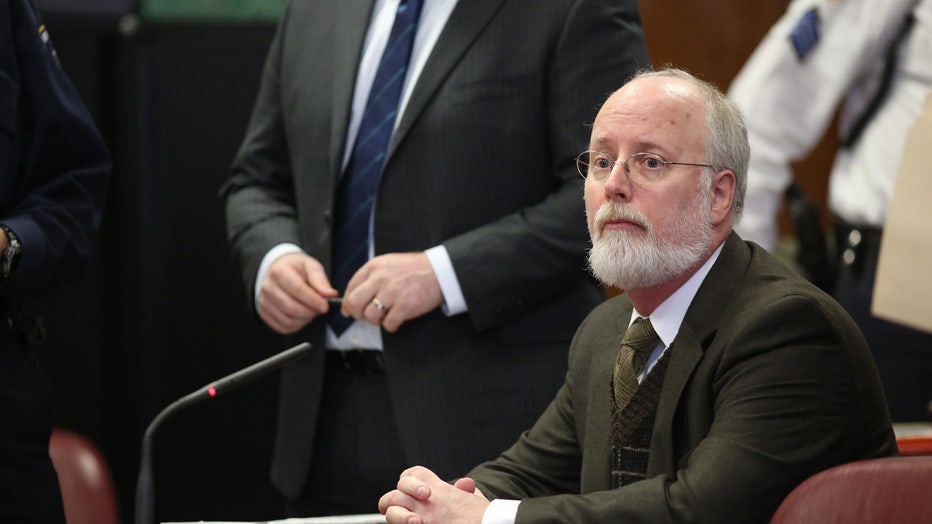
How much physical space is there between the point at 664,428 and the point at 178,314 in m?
2.64

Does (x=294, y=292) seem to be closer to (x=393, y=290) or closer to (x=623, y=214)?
(x=393, y=290)

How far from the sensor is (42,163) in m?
2.67

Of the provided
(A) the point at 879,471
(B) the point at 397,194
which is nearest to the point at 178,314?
(B) the point at 397,194

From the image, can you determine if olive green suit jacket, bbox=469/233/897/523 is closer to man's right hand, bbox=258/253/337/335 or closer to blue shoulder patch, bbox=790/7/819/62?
man's right hand, bbox=258/253/337/335

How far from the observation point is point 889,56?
3582 mm

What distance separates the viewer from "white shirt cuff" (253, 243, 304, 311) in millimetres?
2883

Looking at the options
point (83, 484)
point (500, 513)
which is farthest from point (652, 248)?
point (83, 484)

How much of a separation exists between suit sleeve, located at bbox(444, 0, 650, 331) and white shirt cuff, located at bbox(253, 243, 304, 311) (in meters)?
0.37

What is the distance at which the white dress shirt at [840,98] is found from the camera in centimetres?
352

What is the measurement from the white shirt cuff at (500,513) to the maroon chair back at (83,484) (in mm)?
752

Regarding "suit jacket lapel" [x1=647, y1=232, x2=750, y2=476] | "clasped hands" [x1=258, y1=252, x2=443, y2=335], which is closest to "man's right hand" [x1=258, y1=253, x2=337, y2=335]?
"clasped hands" [x1=258, y1=252, x2=443, y2=335]

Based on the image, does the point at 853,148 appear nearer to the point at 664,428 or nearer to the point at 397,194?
the point at 397,194

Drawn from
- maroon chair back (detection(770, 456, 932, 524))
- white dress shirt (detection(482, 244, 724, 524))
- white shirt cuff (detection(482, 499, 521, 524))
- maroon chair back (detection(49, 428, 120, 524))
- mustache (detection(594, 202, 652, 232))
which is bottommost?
maroon chair back (detection(49, 428, 120, 524))

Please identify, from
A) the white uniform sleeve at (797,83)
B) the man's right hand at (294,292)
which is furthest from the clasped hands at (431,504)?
the white uniform sleeve at (797,83)
